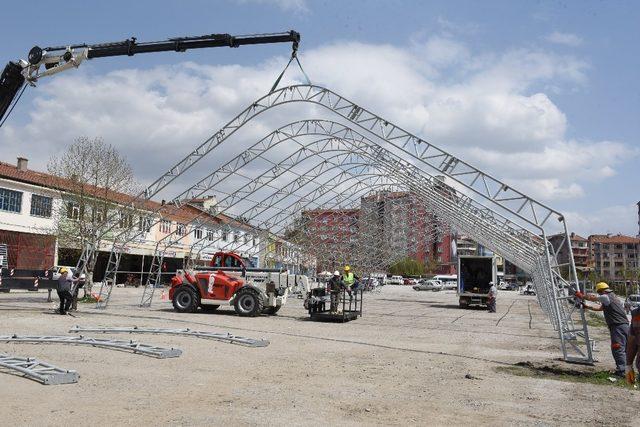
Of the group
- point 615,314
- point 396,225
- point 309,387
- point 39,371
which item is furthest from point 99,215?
point 396,225

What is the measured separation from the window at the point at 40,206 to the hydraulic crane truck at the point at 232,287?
22.8 m

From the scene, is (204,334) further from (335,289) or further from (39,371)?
(335,289)

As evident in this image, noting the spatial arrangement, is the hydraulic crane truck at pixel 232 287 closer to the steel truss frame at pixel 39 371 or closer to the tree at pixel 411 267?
A: the steel truss frame at pixel 39 371

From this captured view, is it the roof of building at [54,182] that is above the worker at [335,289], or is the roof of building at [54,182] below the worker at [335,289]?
above

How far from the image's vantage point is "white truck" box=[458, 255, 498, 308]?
34250mm

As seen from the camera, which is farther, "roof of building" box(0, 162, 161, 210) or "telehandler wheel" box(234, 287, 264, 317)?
"roof of building" box(0, 162, 161, 210)

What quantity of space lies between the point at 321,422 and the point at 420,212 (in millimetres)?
41491

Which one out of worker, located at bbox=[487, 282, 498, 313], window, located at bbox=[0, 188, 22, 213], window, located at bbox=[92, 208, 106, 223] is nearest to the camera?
window, located at bbox=[92, 208, 106, 223]

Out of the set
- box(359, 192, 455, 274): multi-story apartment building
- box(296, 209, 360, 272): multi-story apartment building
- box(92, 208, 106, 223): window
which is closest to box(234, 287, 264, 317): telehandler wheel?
box(92, 208, 106, 223): window

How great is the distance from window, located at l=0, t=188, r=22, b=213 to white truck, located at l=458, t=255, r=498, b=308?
1186 inches

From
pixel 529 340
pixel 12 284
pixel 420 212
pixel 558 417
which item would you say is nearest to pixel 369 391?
pixel 558 417

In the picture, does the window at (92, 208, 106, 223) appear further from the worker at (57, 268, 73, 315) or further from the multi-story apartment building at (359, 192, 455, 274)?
the multi-story apartment building at (359, 192, 455, 274)

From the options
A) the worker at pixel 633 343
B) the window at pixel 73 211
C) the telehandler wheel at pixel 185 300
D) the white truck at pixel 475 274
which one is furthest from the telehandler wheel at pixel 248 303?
the white truck at pixel 475 274

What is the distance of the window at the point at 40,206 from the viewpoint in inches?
1587
